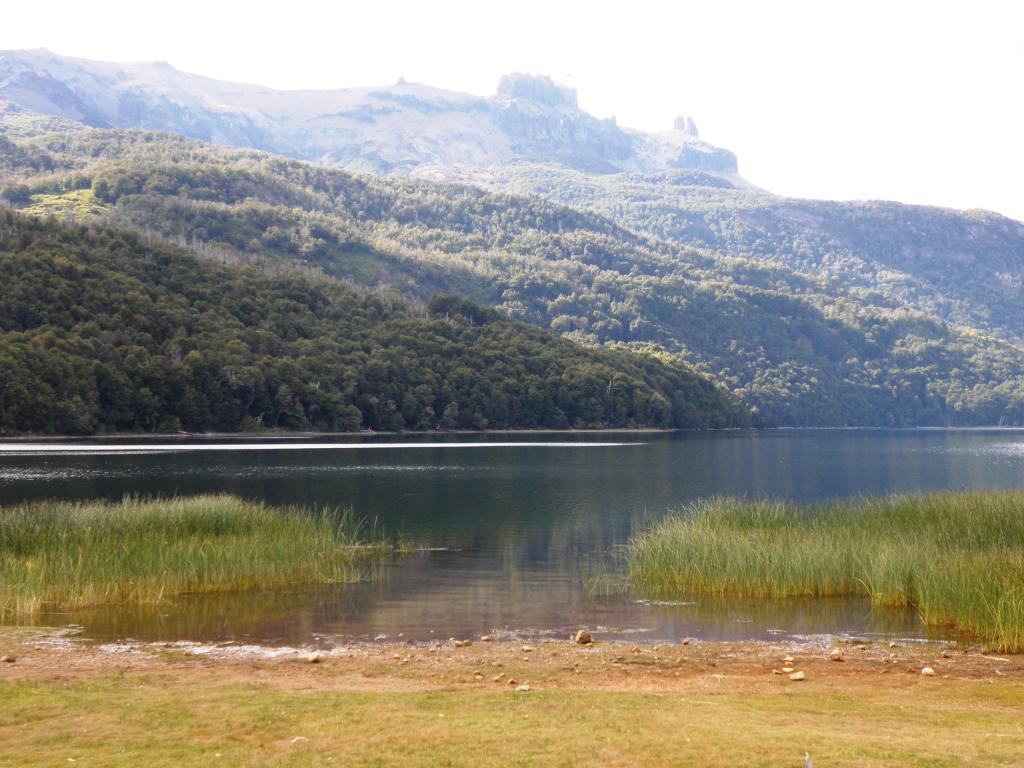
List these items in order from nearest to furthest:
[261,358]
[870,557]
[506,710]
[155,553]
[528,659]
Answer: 1. [506,710]
2. [528,659]
3. [155,553]
4. [870,557]
5. [261,358]

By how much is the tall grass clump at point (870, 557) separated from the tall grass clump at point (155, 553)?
9.34 metres

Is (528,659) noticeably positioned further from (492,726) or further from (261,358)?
(261,358)

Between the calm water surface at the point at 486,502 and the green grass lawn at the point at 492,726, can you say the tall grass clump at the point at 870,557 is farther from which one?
the green grass lawn at the point at 492,726

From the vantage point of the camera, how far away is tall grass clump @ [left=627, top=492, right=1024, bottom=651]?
21.5 metres

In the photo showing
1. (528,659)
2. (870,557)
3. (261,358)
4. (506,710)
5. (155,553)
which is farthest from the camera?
(261,358)

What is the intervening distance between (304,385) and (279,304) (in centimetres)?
2731

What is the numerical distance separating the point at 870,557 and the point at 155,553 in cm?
1821

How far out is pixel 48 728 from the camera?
476 inches

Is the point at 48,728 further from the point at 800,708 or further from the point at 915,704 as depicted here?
the point at 915,704

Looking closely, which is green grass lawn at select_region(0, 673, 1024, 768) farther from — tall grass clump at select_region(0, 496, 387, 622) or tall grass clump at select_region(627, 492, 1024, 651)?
tall grass clump at select_region(0, 496, 387, 622)

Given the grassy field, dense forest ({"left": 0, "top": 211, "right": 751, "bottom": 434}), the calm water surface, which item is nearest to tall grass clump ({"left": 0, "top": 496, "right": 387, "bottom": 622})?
the calm water surface

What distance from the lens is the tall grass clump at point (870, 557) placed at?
70.4 ft

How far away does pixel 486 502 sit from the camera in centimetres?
5256

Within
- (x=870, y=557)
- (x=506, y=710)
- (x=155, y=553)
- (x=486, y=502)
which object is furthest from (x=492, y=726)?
(x=486, y=502)
